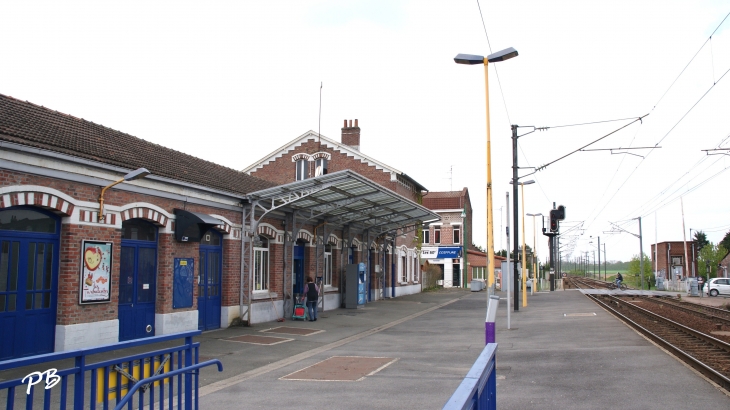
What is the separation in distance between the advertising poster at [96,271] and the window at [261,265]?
634cm

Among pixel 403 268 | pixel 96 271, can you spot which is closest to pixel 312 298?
pixel 96 271

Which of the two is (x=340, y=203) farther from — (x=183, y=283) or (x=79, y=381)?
(x=79, y=381)

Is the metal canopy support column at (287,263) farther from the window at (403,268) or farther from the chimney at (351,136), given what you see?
the chimney at (351,136)

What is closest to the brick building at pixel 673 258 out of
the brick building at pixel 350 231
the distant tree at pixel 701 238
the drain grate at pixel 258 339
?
the distant tree at pixel 701 238

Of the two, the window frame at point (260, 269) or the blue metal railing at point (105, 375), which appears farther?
the window frame at point (260, 269)

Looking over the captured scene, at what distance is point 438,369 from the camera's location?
10750 mm

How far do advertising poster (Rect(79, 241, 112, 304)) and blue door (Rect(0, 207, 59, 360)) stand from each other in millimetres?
504

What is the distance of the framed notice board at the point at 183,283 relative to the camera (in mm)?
14547

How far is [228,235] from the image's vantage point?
16828mm

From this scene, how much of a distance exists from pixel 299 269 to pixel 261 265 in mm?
3116

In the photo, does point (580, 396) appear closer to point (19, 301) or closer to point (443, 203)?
point (19, 301)

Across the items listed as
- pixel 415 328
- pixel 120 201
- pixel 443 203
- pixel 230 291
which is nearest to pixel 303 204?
pixel 230 291

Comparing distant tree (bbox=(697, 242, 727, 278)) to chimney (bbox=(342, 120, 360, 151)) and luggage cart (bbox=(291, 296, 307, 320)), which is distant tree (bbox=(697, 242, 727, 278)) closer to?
chimney (bbox=(342, 120, 360, 151))

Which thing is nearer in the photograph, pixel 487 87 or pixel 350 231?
pixel 487 87
